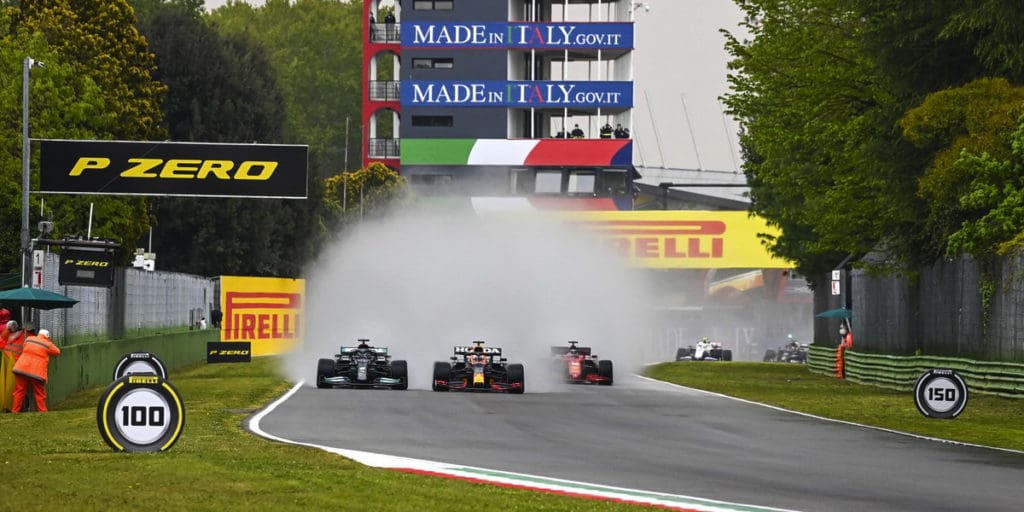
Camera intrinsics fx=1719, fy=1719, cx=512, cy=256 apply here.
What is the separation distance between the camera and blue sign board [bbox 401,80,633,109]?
101 m

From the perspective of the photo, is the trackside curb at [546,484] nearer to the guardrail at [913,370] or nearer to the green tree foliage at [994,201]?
the guardrail at [913,370]

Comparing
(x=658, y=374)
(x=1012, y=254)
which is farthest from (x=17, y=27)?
(x=1012, y=254)

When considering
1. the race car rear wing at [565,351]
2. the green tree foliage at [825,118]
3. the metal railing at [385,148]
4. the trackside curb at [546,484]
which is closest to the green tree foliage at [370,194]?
the metal railing at [385,148]

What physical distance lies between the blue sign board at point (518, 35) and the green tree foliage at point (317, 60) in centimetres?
3776

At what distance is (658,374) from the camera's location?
53469mm

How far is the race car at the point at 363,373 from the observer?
35188 mm

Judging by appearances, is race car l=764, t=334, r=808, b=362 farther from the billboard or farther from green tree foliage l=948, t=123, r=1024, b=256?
the billboard

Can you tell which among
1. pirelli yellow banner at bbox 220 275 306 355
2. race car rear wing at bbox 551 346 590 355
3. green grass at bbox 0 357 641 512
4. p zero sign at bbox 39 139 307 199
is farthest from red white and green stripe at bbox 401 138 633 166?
green grass at bbox 0 357 641 512

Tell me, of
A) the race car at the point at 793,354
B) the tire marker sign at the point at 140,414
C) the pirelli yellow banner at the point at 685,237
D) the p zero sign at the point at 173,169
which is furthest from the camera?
the pirelli yellow banner at the point at 685,237

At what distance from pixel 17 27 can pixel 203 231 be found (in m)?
16.9

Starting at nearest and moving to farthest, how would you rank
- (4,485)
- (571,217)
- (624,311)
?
(4,485)
(624,311)
(571,217)

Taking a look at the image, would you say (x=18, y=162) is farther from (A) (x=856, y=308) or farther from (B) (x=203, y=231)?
(A) (x=856, y=308)

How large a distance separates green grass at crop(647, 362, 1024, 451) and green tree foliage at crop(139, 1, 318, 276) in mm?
30535

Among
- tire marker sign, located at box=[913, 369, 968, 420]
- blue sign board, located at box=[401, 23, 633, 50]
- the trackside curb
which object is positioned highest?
blue sign board, located at box=[401, 23, 633, 50]
